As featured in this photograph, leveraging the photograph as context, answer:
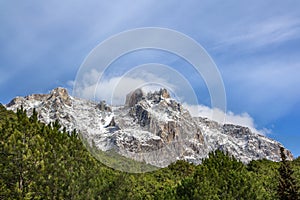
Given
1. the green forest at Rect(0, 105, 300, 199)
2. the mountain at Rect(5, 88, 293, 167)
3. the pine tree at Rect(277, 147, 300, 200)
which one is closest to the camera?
the green forest at Rect(0, 105, 300, 199)

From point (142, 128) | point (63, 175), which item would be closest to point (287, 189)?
point (142, 128)

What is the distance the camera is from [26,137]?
64.8 ft

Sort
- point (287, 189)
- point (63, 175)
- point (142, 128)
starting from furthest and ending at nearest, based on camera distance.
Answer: point (287, 189)
point (142, 128)
point (63, 175)

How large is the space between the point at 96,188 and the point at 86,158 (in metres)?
2.33

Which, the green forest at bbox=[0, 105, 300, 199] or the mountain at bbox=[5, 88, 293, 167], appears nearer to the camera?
the green forest at bbox=[0, 105, 300, 199]

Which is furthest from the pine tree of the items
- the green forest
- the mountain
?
the mountain

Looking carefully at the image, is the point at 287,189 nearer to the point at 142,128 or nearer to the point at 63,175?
the point at 142,128

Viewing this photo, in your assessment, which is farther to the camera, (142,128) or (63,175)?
(142,128)

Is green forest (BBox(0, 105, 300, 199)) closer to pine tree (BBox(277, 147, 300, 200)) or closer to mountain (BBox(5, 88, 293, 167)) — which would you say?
mountain (BBox(5, 88, 293, 167))

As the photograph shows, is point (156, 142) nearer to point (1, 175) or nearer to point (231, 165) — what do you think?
point (1, 175)

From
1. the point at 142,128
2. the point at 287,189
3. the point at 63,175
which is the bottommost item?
the point at 63,175

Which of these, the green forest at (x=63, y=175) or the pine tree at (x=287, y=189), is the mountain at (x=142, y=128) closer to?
the green forest at (x=63, y=175)

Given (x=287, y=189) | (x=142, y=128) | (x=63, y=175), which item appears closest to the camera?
(x=63, y=175)

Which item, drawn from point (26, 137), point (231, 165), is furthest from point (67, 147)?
point (231, 165)
